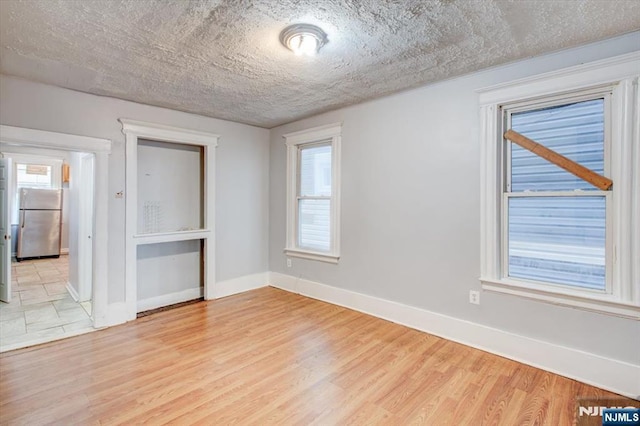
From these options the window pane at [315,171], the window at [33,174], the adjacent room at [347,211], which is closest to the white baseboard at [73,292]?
the adjacent room at [347,211]

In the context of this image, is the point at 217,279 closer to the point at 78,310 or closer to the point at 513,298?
the point at 78,310

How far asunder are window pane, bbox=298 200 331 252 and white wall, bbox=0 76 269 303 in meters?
0.70

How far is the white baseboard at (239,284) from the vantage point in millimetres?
4301

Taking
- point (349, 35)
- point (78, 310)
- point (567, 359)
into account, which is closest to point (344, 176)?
point (349, 35)

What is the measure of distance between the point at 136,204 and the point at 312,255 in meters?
2.24

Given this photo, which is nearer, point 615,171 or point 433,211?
point 615,171

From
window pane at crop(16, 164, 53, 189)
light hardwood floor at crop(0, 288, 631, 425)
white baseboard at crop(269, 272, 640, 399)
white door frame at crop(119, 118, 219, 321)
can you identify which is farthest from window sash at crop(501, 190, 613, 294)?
window pane at crop(16, 164, 53, 189)

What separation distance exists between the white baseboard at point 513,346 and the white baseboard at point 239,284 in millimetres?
1370

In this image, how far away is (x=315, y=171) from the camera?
4352 millimetres

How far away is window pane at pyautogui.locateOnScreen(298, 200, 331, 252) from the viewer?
166 inches

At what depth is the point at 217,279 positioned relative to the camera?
430 cm

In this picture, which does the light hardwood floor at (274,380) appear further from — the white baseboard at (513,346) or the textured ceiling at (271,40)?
the textured ceiling at (271,40)

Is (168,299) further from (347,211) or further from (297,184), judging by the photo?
(347,211)

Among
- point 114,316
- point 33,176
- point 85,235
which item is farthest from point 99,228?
point 33,176
